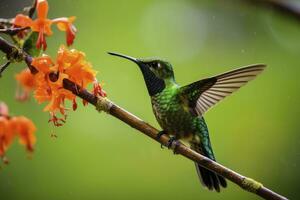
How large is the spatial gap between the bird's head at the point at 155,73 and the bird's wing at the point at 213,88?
0.16 meters

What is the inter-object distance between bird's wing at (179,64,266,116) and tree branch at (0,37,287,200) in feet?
2.46

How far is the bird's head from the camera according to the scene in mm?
4414

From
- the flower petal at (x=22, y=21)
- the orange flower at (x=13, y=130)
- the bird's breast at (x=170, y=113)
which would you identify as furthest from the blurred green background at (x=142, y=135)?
the orange flower at (x=13, y=130)

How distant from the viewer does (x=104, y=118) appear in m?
6.60

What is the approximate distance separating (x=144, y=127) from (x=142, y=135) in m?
3.74

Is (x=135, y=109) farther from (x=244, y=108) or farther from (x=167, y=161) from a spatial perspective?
(x=244, y=108)

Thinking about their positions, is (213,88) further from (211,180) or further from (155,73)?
(211,180)

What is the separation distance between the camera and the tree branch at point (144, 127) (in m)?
2.84

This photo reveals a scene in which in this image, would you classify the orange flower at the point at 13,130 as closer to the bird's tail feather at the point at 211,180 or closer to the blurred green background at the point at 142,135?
the bird's tail feather at the point at 211,180

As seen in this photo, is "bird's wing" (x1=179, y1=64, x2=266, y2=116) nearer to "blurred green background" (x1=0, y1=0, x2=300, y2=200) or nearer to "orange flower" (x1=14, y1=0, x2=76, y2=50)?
"orange flower" (x1=14, y1=0, x2=76, y2=50)

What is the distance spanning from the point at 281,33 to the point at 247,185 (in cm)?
479

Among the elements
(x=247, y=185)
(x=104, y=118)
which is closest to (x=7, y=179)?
(x=104, y=118)

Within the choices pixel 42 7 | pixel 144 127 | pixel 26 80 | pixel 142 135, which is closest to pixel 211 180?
pixel 144 127

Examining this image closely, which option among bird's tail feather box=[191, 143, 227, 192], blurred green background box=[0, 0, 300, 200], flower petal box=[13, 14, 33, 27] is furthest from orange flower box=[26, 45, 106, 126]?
blurred green background box=[0, 0, 300, 200]
